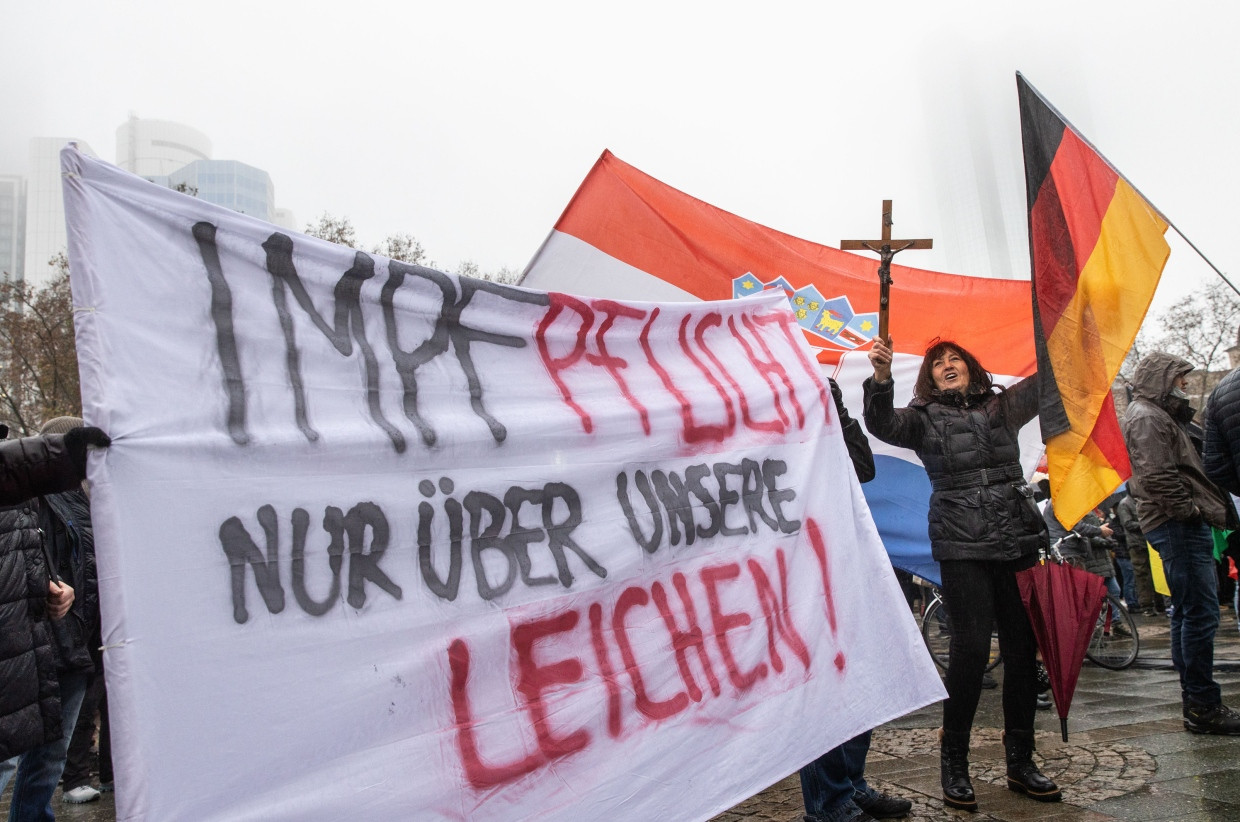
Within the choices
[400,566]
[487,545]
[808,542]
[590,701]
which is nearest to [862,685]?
[808,542]

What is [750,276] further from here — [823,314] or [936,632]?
[936,632]

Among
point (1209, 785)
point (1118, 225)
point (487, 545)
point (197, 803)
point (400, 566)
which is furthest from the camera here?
point (1118, 225)

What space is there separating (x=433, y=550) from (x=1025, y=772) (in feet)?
7.91

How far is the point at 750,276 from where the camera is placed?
5.10 meters

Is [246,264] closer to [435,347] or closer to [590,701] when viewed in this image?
[435,347]

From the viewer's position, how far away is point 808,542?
3154mm

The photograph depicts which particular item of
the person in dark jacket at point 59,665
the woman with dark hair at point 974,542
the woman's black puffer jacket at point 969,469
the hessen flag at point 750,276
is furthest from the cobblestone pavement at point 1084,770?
the person in dark jacket at point 59,665

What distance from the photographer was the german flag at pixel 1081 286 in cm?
377

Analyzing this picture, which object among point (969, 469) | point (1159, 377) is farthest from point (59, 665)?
point (1159, 377)

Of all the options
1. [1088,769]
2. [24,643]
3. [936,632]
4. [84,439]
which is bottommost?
[936,632]

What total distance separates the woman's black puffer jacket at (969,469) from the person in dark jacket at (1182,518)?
1.24 m

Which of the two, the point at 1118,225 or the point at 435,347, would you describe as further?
the point at 1118,225

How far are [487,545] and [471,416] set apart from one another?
362 millimetres

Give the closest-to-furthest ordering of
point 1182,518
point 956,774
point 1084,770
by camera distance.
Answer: point 956,774 < point 1084,770 < point 1182,518
